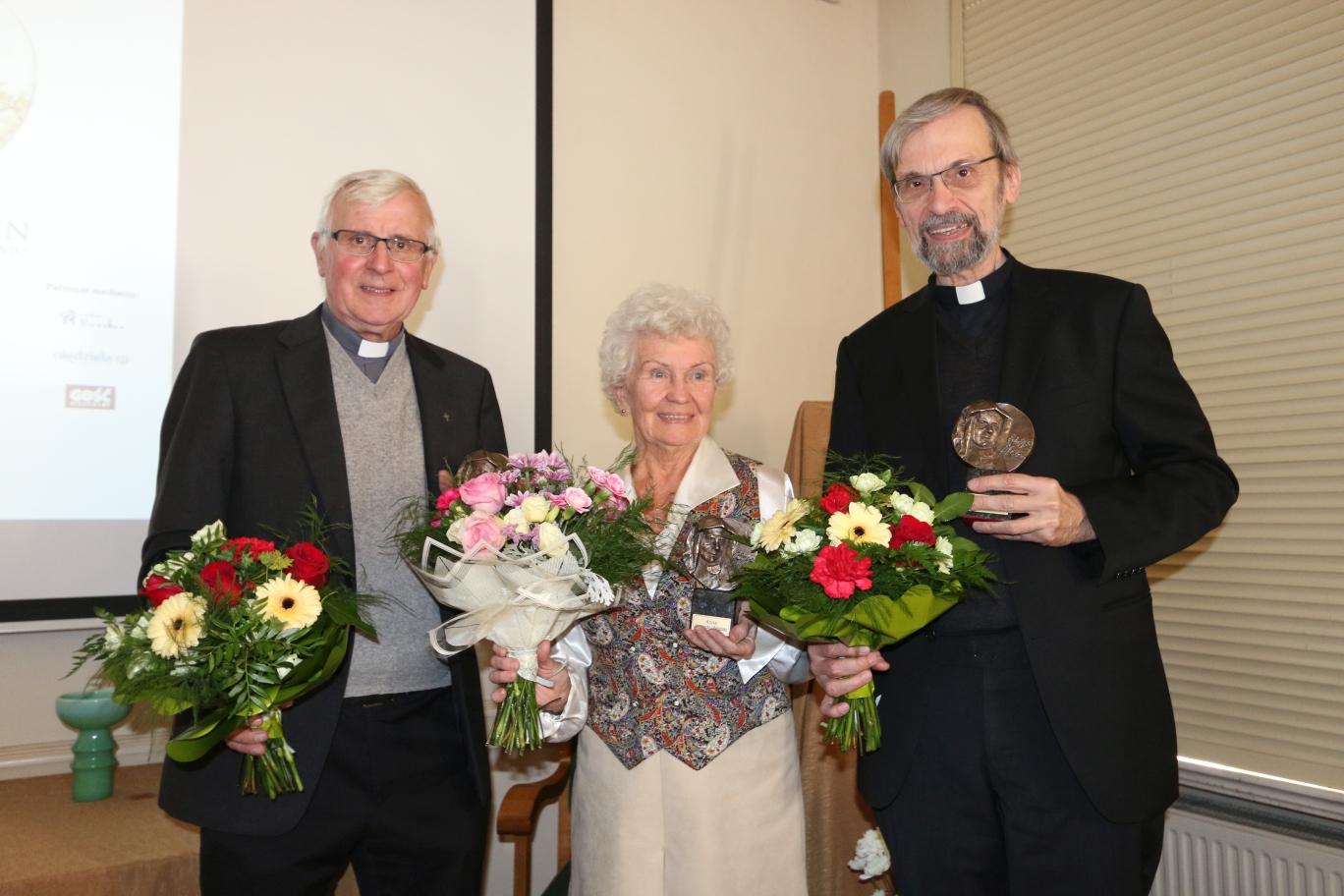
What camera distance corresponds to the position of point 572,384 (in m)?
4.22

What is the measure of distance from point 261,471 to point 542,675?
78cm

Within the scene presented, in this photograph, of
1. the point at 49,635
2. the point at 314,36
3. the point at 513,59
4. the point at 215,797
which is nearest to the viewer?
the point at 215,797

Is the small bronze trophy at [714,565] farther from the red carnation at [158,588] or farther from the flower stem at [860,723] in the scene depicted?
the red carnation at [158,588]

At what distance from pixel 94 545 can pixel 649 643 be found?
1871 millimetres

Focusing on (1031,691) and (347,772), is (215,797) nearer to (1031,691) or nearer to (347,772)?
(347,772)

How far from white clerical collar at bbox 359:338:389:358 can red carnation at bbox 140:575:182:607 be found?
2.55ft

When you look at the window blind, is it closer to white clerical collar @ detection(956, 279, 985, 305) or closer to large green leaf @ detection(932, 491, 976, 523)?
white clerical collar @ detection(956, 279, 985, 305)

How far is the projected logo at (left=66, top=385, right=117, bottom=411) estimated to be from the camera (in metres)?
3.13

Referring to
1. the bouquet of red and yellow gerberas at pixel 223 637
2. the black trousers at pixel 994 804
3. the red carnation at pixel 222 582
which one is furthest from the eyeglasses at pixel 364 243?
the black trousers at pixel 994 804

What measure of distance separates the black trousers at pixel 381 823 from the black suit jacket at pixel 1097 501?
0.95 meters

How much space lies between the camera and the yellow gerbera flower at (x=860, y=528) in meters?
1.92

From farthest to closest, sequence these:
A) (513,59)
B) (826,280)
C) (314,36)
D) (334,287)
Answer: (826,280)
(513,59)
(314,36)
(334,287)

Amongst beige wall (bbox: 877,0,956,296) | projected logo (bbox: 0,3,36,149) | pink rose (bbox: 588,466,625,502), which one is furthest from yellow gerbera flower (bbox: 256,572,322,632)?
beige wall (bbox: 877,0,956,296)

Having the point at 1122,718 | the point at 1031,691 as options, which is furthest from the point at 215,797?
the point at 1122,718
